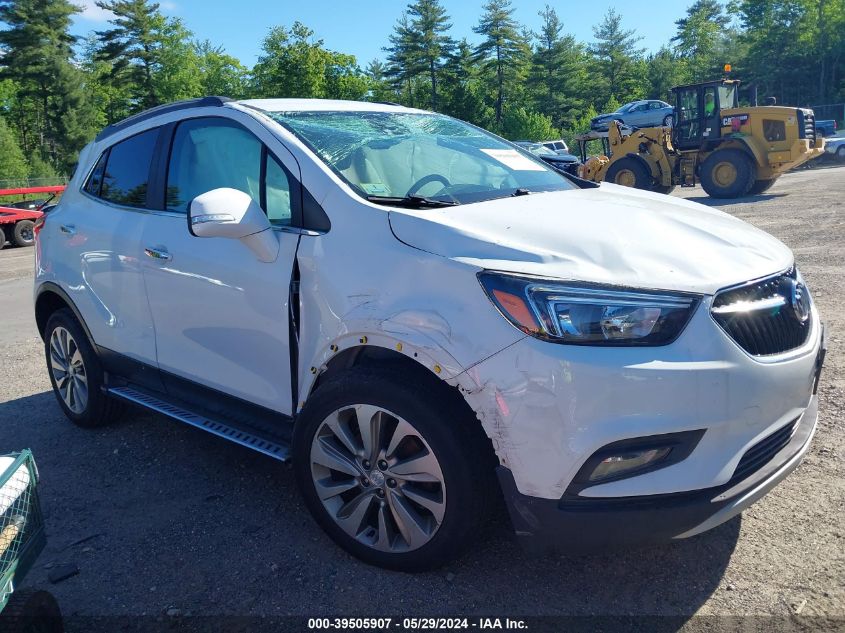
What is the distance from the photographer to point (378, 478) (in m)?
2.70

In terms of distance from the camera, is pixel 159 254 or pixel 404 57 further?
pixel 404 57

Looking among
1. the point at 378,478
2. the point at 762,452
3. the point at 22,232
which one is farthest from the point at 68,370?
the point at 22,232

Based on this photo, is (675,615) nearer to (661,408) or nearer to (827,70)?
(661,408)

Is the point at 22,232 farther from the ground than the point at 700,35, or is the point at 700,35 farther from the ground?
the point at 700,35

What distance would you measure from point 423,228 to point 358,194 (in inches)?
16.9

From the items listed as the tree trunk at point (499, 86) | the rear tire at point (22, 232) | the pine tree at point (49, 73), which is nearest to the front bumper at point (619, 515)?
the rear tire at point (22, 232)

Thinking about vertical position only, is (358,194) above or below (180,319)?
above

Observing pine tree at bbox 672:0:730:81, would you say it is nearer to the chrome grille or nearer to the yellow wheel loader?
the yellow wheel loader

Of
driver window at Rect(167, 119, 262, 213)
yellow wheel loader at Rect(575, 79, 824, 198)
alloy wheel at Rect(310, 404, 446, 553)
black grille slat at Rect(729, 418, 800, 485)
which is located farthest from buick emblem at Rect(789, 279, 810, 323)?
yellow wheel loader at Rect(575, 79, 824, 198)

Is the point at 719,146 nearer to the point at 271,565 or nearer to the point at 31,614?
the point at 271,565

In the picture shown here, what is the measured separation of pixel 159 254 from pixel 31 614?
5.79 feet

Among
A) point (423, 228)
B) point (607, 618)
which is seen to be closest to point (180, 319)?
point (423, 228)

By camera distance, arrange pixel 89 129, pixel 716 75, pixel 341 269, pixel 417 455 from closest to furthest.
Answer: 1. pixel 417 455
2. pixel 341 269
3. pixel 89 129
4. pixel 716 75

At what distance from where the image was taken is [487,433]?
235 centimetres
